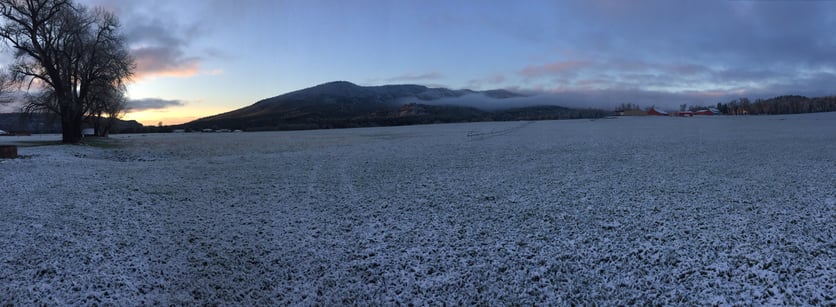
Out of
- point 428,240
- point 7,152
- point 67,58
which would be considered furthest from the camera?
point 67,58

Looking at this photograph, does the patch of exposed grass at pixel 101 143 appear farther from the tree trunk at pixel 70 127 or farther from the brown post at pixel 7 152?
the brown post at pixel 7 152

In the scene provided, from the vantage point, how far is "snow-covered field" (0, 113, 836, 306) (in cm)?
704

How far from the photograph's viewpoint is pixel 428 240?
9375 millimetres

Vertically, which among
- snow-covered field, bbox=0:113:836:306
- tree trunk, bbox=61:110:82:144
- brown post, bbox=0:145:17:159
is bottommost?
snow-covered field, bbox=0:113:836:306

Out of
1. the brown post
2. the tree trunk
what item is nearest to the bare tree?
the tree trunk

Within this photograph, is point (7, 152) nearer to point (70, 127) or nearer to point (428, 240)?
point (70, 127)

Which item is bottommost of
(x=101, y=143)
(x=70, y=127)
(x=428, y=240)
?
(x=428, y=240)

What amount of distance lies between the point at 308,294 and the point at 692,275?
22.5 feet

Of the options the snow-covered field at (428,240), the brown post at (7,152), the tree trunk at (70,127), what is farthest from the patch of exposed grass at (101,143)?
the snow-covered field at (428,240)

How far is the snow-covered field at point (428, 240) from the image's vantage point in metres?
7.04

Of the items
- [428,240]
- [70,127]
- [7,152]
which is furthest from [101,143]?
[428,240]

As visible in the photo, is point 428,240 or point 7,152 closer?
point 428,240

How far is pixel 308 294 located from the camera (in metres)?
7.14

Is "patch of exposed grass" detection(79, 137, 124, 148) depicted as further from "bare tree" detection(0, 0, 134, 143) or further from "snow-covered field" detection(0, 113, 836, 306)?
"snow-covered field" detection(0, 113, 836, 306)
